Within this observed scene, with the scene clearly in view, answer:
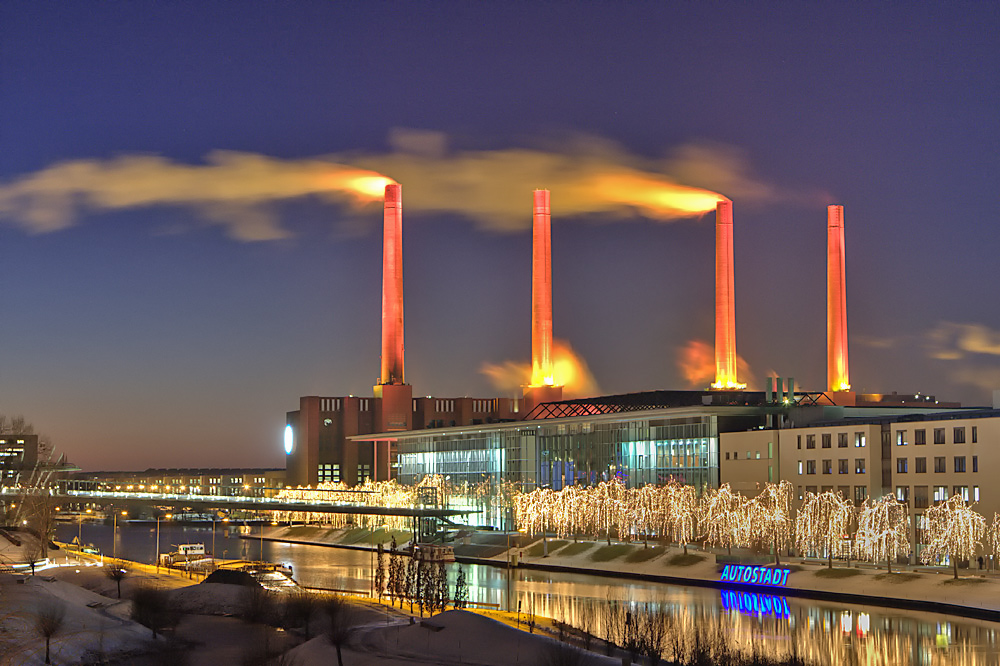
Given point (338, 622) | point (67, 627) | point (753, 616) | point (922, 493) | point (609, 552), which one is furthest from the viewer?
point (609, 552)

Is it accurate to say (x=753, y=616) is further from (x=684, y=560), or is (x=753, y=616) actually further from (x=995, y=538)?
(x=684, y=560)

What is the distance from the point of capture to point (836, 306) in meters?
121

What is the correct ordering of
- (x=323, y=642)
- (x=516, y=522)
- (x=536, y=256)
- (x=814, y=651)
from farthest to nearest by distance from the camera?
(x=536, y=256)
(x=516, y=522)
(x=814, y=651)
(x=323, y=642)

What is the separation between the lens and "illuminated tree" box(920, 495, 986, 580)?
217ft

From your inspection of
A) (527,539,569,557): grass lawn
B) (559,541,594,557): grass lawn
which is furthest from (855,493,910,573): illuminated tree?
(527,539,569,557): grass lawn

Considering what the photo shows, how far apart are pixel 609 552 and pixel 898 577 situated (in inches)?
1086

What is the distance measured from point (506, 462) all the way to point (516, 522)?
8614 millimetres

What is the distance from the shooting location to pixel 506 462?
120500 millimetres

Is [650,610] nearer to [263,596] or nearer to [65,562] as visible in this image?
[263,596]

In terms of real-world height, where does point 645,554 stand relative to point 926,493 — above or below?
below

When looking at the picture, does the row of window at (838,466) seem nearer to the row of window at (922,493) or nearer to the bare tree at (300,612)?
the row of window at (922,493)

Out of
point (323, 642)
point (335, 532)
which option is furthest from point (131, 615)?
point (335, 532)

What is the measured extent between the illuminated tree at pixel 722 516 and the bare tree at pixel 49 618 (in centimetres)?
4416

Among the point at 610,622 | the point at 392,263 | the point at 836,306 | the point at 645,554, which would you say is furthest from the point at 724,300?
the point at 610,622
